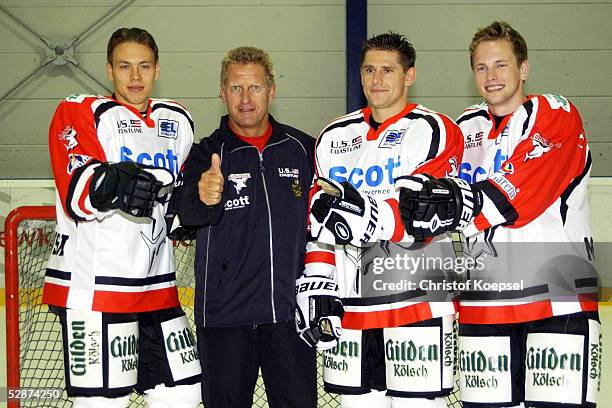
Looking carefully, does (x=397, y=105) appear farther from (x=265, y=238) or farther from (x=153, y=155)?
(x=153, y=155)

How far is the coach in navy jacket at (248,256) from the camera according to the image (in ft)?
8.89

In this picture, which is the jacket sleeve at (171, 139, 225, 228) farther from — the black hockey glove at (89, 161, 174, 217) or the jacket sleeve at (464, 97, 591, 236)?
the jacket sleeve at (464, 97, 591, 236)

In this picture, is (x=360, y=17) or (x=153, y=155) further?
(x=360, y=17)

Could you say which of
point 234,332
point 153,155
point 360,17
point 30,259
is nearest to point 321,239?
point 234,332

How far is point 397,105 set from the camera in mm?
2701

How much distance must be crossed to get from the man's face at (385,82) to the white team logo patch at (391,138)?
83 mm

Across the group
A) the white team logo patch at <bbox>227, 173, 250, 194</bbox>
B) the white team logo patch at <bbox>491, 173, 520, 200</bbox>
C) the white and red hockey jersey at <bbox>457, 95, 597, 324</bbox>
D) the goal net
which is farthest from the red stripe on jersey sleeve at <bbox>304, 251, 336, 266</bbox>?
the goal net

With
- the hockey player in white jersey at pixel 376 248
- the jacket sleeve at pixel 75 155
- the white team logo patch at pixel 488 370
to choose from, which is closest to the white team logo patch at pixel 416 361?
the hockey player in white jersey at pixel 376 248

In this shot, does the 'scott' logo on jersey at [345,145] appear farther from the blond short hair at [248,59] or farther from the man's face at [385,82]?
the blond short hair at [248,59]

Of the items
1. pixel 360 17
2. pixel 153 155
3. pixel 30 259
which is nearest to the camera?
pixel 153 155

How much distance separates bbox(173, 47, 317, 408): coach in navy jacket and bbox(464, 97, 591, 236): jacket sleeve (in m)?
0.62

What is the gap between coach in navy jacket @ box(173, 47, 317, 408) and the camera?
2.71 metres

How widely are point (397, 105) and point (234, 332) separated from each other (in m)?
0.91

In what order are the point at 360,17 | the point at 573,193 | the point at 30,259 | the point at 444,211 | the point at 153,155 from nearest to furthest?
the point at 444,211, the point at 573,193, the point at 153,155, the point at 30,259, the point at 360,17
